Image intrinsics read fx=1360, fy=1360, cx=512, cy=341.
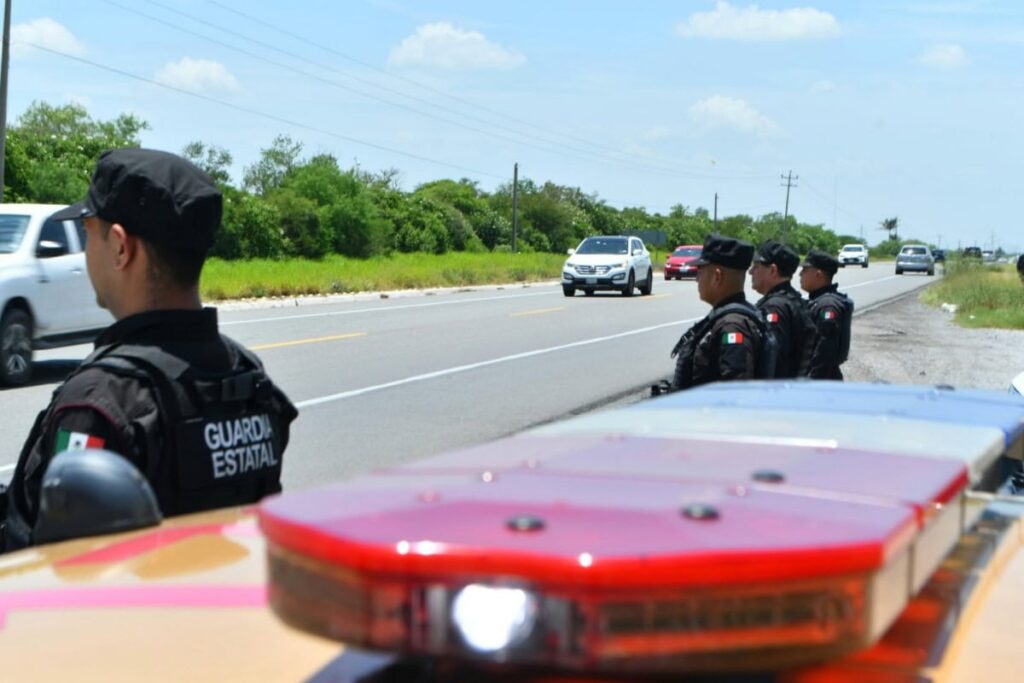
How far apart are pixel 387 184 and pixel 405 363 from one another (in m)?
73.7

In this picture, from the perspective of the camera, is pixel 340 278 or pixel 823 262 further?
pixel 340 278

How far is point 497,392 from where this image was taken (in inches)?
526

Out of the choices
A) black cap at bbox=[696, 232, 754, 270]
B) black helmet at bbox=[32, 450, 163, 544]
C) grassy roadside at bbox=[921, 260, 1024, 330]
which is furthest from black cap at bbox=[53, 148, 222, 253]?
grassy roadside at bbox=[921, 260, 1024, 330]

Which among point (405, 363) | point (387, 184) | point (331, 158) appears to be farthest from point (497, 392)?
point (387, 184)

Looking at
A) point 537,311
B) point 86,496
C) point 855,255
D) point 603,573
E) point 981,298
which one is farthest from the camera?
point 855,255

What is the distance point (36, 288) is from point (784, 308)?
8.04 metres

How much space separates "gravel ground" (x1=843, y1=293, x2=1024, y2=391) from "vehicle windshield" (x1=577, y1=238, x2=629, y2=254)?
7.68 meters

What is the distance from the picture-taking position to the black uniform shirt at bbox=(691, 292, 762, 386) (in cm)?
569

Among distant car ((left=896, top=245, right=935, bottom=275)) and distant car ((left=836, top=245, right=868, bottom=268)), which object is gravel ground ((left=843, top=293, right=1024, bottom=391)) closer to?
distant car ((left=896, top=245, right=935, bottom=275))

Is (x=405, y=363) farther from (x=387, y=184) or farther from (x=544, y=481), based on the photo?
(x=387, y=184)

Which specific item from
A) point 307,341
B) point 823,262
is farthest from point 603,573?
point 307,341

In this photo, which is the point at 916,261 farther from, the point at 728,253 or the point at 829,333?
the point at 728,253

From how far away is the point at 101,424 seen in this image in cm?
242

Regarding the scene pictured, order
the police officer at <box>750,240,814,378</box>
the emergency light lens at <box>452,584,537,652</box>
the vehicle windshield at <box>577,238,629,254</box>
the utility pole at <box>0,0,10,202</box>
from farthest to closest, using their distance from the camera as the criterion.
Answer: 1. the vehicle windshield at <box>577,238,629,254</box>
2. the utility pole at <box>0,0,10,202</box>
3. the police officer at <box>750,240,814,378</box>
4. the emergency light lens at <box>452,584,537,652</box>
